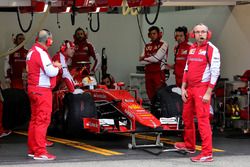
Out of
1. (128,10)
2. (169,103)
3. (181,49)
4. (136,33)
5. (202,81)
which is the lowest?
(169,103)

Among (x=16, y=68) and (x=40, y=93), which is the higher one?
(x=16, y=68)

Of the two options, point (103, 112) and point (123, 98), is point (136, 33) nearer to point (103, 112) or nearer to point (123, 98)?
point (103, 112)

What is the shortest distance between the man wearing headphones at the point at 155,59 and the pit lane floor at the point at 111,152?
1.69 metres

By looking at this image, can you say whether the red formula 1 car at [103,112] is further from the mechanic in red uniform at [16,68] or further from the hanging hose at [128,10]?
the mechanic in red uniform at [16,68]

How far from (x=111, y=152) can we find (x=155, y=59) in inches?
156

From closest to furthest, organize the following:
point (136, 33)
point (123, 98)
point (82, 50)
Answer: point (123, 98) < point (82, 50) < point (136, 33)

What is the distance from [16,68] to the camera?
15.2m

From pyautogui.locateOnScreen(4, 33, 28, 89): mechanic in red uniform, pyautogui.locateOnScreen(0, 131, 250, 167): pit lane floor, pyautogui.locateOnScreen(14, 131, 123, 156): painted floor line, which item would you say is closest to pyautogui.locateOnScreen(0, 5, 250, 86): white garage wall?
pyautogui.locateOnScreen(4, 33, 28, 89): mechanic in red uniform

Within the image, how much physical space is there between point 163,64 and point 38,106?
4.79 meters

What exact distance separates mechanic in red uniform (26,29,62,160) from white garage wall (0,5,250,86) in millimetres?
5398

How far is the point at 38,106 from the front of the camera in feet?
32.1

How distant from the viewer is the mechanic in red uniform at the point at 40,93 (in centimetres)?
977

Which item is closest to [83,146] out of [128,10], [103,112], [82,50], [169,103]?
[103,112]

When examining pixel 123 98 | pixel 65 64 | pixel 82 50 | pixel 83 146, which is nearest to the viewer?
pixel 83 146
